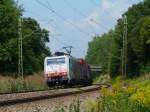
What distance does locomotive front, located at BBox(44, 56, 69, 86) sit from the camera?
49219 mm

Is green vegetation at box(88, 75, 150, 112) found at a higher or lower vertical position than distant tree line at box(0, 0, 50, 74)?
lower

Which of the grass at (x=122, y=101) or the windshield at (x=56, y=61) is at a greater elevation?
the windshield at (x=56, y=61)

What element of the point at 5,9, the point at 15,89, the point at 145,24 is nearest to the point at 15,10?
the point at 5,9

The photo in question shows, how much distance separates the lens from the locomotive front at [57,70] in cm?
4922

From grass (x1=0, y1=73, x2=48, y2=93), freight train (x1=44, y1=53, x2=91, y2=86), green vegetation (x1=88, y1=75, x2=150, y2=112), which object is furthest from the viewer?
freight train (x1=44, y1=53, x2=91, y2=86)

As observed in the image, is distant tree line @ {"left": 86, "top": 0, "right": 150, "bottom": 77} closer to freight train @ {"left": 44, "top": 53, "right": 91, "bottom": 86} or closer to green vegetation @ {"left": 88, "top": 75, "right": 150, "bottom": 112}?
freight train @ {"left": 44, "top": 53, "right": 91, "bottom": 86}

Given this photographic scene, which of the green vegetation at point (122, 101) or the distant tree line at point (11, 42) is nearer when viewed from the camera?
the green vegetation at point (122, 101)

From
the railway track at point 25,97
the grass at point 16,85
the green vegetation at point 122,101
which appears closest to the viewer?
the green vegetation at point 122,101

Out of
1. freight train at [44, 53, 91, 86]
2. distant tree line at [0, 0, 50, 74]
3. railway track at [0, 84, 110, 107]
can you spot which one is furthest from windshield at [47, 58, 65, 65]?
railway track at [0, 84, 110, 107]

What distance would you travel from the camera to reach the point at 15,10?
83688 mm

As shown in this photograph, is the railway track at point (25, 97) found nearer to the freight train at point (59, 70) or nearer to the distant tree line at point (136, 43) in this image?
the freight train at point (59, 70)

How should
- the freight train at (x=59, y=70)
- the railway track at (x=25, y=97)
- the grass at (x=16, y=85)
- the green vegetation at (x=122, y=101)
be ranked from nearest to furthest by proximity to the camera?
the green vegetation at (x=122, y=101), the railway track at (x=25, y=97), the grass at (x=16, y=85), the freight train at (x=59, y=70)

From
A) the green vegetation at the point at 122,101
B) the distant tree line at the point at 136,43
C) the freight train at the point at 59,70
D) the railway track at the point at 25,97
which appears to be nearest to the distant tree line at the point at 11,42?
the distant tree line at the point at 136,43

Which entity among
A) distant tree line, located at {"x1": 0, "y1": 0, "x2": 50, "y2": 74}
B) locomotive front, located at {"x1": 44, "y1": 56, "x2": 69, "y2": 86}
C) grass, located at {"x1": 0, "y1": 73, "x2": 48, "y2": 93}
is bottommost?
grass, located at {"x1": 0, "y1": 73, "x2": 48, "y2": 93}
